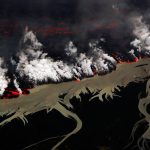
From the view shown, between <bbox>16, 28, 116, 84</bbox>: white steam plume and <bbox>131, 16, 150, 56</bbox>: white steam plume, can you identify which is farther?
<bbox>131, 16, 150, 56</bbox>: white steam plume

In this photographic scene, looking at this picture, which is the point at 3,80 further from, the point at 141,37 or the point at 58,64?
the point at 141,37

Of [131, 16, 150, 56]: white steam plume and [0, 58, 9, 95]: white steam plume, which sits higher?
[131, 16, 150, 56]: white steam plume

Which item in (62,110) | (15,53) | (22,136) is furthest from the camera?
(15,53)

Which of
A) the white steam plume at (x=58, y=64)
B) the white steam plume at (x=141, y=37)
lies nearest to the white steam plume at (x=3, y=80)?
the white steam plume at (x=58, y=64)

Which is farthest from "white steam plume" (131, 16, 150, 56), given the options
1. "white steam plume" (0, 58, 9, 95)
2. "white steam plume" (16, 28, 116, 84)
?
"white steam plume" (0, 58, 9, 95)

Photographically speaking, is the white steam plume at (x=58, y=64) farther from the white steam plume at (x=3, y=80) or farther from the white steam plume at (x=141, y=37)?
the white steam plume at (x=141, y=37)

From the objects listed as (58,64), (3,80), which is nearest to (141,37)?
(58,64)

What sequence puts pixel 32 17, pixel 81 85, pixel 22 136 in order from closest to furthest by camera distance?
1. pixel 22 136
2. pixel 81 85
3. pixel 32 17

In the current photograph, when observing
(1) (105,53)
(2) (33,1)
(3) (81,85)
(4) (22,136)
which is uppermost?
(2) (33,1)

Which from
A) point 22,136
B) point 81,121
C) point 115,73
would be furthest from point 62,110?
point 115,73

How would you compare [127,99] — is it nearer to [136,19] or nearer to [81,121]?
[81,121]

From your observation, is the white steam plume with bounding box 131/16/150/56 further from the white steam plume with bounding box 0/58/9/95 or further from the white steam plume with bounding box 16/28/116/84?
the white steam plume with bounding box 0/58/9/95
